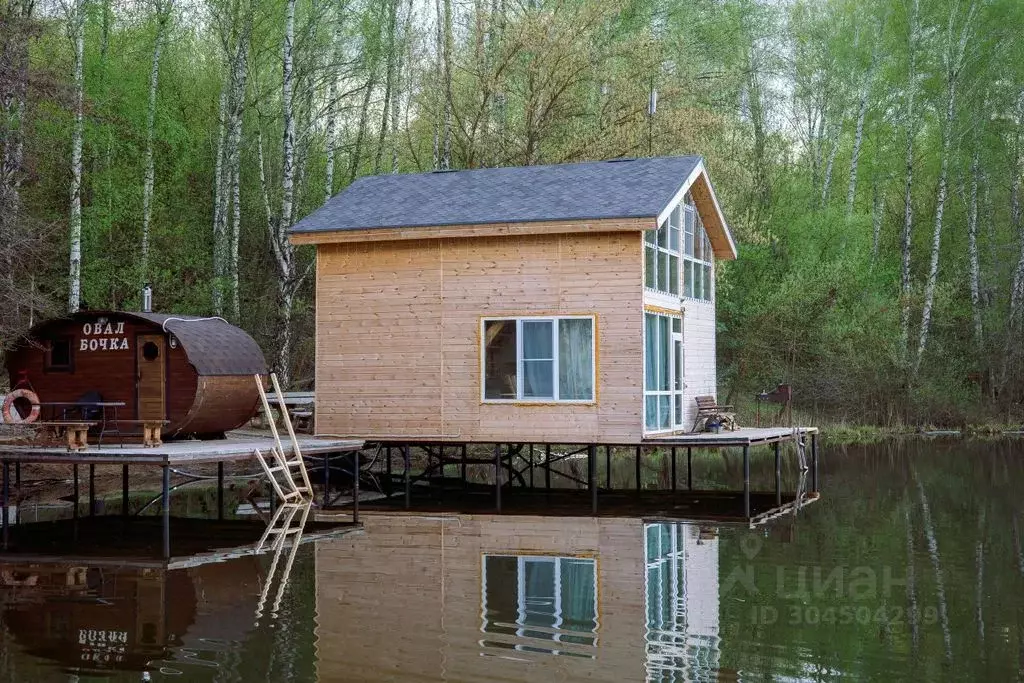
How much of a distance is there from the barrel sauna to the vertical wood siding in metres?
2.21

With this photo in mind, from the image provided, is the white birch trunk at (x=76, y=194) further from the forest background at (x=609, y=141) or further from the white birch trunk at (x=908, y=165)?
the white birch trunk at (x=908, y=165)

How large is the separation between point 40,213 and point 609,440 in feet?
53.0

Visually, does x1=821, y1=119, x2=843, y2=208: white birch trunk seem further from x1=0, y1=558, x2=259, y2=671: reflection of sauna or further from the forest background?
x1=0, y1=558, x2=259, y2=671: reflection of sauna

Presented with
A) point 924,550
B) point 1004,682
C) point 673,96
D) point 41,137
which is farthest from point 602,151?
point 1004,682

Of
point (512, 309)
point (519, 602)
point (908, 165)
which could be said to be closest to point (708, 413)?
point (512, 309)

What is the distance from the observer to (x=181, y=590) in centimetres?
1462

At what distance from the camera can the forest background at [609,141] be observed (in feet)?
102

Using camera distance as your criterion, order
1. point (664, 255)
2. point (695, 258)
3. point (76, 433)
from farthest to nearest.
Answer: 1. point (695, 258)
2. point (664, 255)
3. point (76, 433)

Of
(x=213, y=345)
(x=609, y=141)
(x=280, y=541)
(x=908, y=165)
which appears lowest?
(x=280, y=541)

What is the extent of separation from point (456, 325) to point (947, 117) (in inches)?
902

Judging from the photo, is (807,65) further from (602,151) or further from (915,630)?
(915,630)

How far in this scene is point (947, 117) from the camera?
127 ft

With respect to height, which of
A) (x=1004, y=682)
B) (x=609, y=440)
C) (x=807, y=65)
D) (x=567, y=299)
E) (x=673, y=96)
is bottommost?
(x=1004, y=682)

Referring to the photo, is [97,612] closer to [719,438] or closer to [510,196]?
[719,438]
